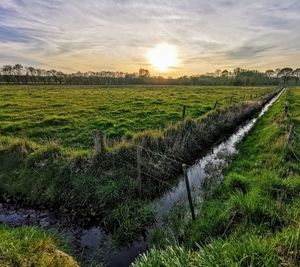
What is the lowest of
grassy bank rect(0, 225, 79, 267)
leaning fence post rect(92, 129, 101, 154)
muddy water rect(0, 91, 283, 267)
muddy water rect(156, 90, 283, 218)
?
muddy water rect(0, 91, 283, 267)

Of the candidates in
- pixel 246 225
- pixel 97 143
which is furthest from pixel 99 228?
pixel 246 225

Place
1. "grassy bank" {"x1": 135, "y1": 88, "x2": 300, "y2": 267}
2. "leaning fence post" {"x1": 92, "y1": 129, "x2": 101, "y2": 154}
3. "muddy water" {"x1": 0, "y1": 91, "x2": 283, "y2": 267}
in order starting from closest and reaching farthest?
"grassy bank" {"x1": 135, "y1": 88, "x2": 300, "y2": 267} < "muddy water" {"x1": 0, "y1": 91, "x2": 283, "y2": 267} < "leaning fence post" {"x1": 92, "y1": 129, "x2": 101, "y2": 154}

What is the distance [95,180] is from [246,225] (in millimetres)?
5379

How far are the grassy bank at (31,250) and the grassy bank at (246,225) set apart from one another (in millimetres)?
1772

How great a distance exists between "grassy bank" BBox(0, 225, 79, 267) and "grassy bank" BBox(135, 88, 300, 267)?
5.81 feet

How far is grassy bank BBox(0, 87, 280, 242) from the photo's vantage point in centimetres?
895

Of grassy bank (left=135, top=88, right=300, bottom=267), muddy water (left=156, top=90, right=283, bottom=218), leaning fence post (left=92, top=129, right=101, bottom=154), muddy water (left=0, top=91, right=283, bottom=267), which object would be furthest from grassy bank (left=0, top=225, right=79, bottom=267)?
leaning fence post (left=92, top=129, right=101, bottom=154)

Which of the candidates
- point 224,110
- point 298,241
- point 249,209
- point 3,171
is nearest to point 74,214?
point 3,171

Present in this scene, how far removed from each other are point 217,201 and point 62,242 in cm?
489

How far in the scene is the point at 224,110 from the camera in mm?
24812

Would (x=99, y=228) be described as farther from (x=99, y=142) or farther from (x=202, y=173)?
(x=202, y=173)

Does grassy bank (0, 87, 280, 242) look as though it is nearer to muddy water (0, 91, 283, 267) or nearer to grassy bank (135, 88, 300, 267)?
muddy water (0, 91, 283, 267)

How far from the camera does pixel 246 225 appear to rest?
6828 millimetres

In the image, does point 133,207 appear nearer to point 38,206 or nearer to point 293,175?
point 38,206
